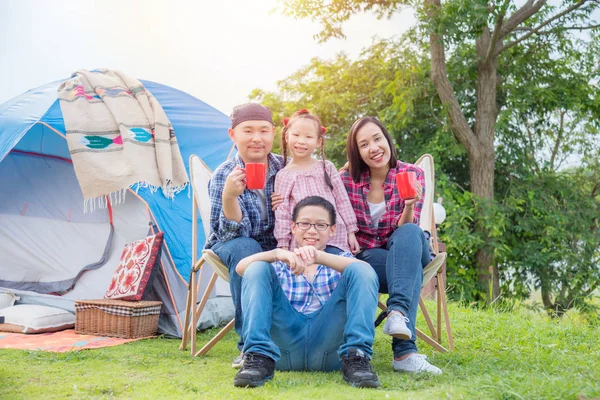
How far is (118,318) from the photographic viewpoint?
3.48 m

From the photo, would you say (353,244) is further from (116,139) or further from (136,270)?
(116,139)

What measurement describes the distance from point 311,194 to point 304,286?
42cm

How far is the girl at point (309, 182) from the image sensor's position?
2451mm

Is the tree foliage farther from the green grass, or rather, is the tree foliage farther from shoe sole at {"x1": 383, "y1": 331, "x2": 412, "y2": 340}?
shoe sole at {"x1": 383, "y1": 331, "x2": 412, "y2": 340}

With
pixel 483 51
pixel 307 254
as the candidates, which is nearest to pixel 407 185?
pixel 307 254

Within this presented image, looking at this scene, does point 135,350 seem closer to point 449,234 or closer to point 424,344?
point 424,344

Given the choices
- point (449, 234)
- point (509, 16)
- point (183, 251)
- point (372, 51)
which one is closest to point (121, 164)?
point (183, 251)

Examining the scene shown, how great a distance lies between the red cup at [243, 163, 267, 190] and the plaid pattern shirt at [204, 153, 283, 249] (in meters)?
0.28

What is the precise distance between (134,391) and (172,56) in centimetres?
481

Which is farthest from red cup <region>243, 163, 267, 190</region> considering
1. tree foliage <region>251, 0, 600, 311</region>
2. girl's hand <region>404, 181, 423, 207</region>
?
tree foliage <region>251, 0, 600, 311</region>

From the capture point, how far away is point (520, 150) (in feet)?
26.1

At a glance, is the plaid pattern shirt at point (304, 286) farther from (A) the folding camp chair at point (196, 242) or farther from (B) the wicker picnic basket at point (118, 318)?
(B) the wicker picnic basket at point (118, 318)

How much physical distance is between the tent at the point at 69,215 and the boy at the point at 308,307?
5.26ft

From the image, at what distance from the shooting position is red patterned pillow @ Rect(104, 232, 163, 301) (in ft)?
11.8
